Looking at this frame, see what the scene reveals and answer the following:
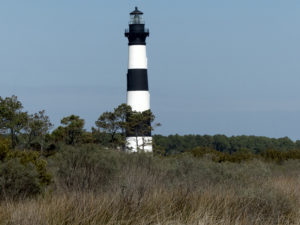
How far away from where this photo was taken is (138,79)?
1732 inches

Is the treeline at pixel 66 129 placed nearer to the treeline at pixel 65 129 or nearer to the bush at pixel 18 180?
the treeline at pixel 65 129

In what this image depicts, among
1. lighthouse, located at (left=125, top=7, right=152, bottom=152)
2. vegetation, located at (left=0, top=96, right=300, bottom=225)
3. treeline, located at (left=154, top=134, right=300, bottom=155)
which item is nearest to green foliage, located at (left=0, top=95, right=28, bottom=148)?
vegetation, located at (left=0, top=96, right=300, bottom=225)

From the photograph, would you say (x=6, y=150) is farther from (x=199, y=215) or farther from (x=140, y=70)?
(x=140, y=70)

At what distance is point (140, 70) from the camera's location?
4441cm

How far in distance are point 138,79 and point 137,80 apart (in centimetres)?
12

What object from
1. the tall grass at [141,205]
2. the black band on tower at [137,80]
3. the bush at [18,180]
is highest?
the black band on tower at [137,80]

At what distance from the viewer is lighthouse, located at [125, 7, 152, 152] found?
1735 inches

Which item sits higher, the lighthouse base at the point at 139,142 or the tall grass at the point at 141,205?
the lighthouse base at the point at 139,142

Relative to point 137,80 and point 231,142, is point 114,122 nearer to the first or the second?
point 137,80

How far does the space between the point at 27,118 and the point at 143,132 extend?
33.9 ft

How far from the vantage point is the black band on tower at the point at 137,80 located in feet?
144

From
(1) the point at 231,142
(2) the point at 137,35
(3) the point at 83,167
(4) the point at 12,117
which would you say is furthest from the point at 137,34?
(1) the point at 231,142

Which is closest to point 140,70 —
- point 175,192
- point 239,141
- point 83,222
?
point 175,192

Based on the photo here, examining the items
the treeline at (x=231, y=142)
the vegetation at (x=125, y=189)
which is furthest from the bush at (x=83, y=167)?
the treeline at (x=231, y=142)
